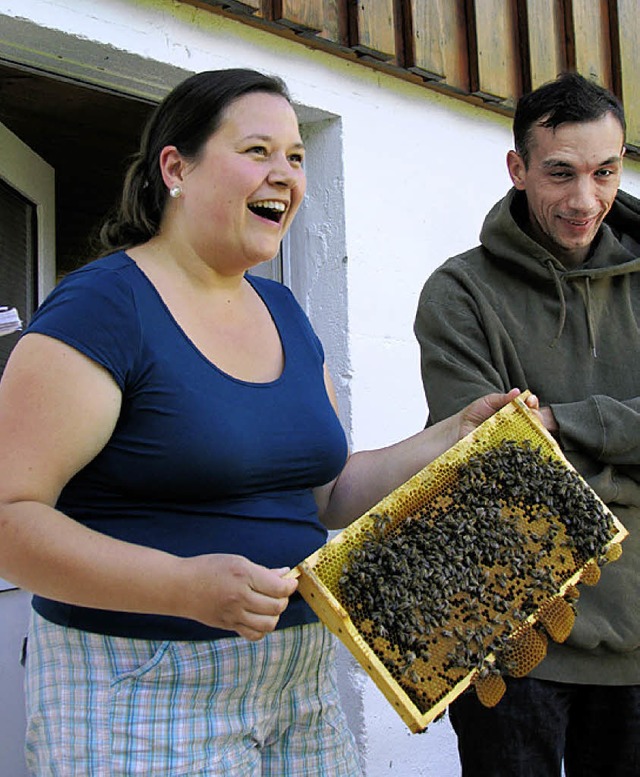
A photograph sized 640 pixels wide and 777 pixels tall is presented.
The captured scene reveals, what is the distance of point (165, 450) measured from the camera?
198cm

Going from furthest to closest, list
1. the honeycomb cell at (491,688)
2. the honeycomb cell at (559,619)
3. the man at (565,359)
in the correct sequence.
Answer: the man at (565,359)
the honeycomb cell at (559,619)
the honeycomb cell at (491,688)

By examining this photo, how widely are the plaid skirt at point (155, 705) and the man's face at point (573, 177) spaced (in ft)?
4.70

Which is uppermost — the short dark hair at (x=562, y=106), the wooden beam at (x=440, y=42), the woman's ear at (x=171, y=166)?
the wooden beam at (x=440, y=42)

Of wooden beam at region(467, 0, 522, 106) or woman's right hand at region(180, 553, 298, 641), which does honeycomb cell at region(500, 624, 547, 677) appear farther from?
wooden beam at region(467, 0, 522, 106)

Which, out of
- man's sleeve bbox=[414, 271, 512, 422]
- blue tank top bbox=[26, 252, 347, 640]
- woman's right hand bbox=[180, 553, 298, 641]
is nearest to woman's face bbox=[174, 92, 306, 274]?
blue tank top bbox=[26, 252, 347, 640]

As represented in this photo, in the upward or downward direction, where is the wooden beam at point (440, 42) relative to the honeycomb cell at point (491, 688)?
upward

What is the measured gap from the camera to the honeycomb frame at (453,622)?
78.6 inches

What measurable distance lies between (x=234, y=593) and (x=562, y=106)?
1.75m

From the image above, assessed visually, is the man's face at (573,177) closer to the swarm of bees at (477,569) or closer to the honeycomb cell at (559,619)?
the swarm of bees at (477,569)

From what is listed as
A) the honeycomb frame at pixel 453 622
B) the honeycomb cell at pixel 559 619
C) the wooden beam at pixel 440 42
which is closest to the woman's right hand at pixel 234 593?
the honeycomb frame at pixel 453 622

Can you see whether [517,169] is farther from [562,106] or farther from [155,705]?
[155,705]

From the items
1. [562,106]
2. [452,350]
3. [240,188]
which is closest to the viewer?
[240,188]

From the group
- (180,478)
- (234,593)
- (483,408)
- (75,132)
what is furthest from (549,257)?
(75,132)

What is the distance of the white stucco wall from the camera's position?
11.7 feet
